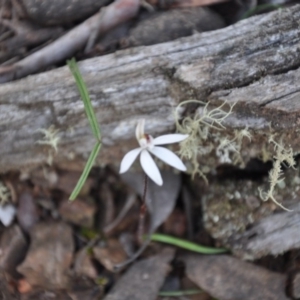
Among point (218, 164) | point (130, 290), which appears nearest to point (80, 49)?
point (218, 164)

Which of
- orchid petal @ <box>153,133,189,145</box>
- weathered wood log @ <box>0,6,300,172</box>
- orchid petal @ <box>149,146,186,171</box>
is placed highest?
weathered wood log @ <box>0,6,300,172</box>

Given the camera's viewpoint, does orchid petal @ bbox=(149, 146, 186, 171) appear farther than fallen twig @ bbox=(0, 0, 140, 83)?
No

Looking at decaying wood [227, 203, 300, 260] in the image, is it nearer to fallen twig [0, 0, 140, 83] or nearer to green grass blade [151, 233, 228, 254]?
green grass blade [151, 233, 228, 254]

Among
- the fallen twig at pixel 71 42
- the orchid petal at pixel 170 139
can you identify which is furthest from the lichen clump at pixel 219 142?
the fallen twig at pixel 71 42

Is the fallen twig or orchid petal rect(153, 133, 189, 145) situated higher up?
the fallen twig

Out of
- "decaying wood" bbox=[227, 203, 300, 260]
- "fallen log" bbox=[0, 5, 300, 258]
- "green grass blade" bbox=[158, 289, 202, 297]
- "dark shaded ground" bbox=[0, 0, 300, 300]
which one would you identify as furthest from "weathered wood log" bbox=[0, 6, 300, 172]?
"green grass blade" bbox=[158, 289, 202, 297]

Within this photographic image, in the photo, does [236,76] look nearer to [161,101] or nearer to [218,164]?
[161,101]
